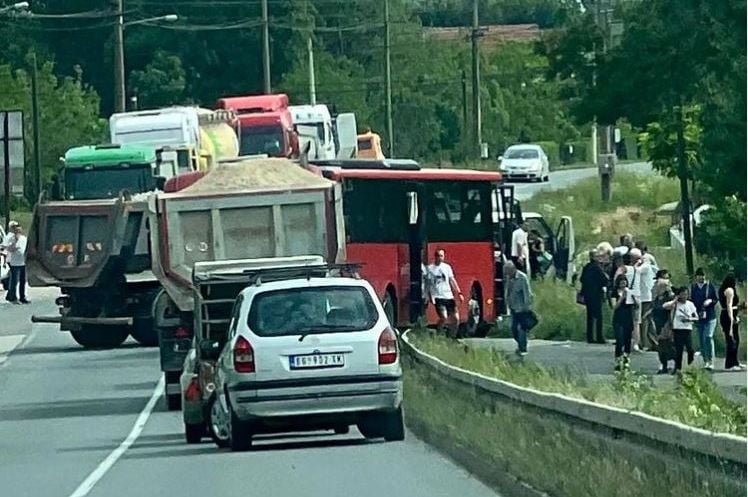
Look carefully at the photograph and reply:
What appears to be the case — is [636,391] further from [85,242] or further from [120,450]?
[85,242]

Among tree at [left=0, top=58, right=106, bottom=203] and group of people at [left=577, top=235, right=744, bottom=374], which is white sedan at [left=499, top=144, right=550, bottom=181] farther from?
group of people at [left=577, top=235, right=744, bottom=374]

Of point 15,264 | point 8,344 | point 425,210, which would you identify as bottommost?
point 8,344

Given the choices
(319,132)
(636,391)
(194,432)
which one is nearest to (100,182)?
(319,132)

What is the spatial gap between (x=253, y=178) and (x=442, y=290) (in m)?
7.00

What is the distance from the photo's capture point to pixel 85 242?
37406 millimetres

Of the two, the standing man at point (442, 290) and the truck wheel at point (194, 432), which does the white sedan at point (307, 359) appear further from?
the standing man at point (442, 290)

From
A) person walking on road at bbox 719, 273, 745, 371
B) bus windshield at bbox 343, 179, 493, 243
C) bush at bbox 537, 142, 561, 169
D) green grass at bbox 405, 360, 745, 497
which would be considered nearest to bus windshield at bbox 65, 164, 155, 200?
bus windshield at bbox 343, 179, 493, 243

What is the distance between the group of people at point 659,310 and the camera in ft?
102

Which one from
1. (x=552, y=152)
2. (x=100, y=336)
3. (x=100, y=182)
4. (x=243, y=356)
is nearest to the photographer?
(x=243, y=356)

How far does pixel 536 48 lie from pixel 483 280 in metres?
11.1

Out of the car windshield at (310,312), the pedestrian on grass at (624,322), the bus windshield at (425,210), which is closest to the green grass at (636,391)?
the car windshield at (310,312)

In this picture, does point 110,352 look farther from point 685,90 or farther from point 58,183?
point 685,90

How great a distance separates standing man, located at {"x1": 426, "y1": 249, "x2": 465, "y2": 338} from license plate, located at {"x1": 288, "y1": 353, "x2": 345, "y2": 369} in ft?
50.1

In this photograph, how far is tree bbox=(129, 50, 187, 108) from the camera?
102938 millimetres
